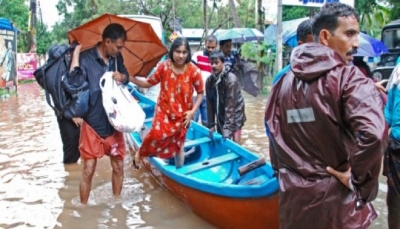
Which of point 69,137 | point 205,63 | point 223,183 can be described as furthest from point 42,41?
point 223,183

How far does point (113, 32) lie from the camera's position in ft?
13.1

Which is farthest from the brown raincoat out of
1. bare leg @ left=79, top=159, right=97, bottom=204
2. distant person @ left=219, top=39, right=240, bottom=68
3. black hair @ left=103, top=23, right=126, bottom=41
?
distant person @ left=219, top=39, right=240, bottom=68

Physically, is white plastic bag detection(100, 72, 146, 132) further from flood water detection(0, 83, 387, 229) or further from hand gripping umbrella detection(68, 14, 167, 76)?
flood water detection(0, 83, 387, 229)

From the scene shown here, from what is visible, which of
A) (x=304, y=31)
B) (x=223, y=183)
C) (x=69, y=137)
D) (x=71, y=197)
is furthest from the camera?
(x=69, y=137)

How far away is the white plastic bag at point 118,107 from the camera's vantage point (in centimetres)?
393

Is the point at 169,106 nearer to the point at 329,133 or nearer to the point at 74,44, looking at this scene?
the point at 74,44

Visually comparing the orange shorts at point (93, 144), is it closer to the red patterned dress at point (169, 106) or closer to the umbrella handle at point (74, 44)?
the red patterned dress at point (169, 106)

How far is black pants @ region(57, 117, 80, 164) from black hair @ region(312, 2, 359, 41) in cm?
445

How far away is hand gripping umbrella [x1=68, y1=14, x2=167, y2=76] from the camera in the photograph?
4043 millimetres

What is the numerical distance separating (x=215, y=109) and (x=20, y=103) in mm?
9648

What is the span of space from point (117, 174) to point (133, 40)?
1.43m

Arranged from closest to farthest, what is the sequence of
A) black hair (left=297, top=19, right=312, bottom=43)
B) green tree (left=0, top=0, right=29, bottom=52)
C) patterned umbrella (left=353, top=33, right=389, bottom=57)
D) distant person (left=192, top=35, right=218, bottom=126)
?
black hair (left=297, top=19, right=312, bottom=43) → distant person (left=192, top=35, right=218, bottom=126) → patterned umbrella (left=353, top=33, right=389, bottom=57) → green tree (left=0, top=0, right=29, bottom=52)

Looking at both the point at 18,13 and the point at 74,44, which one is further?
the point at 18,13

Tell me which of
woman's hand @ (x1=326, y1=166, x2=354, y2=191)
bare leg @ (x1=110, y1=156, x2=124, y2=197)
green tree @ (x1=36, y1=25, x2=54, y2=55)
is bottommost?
bare leg @ (x1=110, y1=156, x2=124, y2=197)
